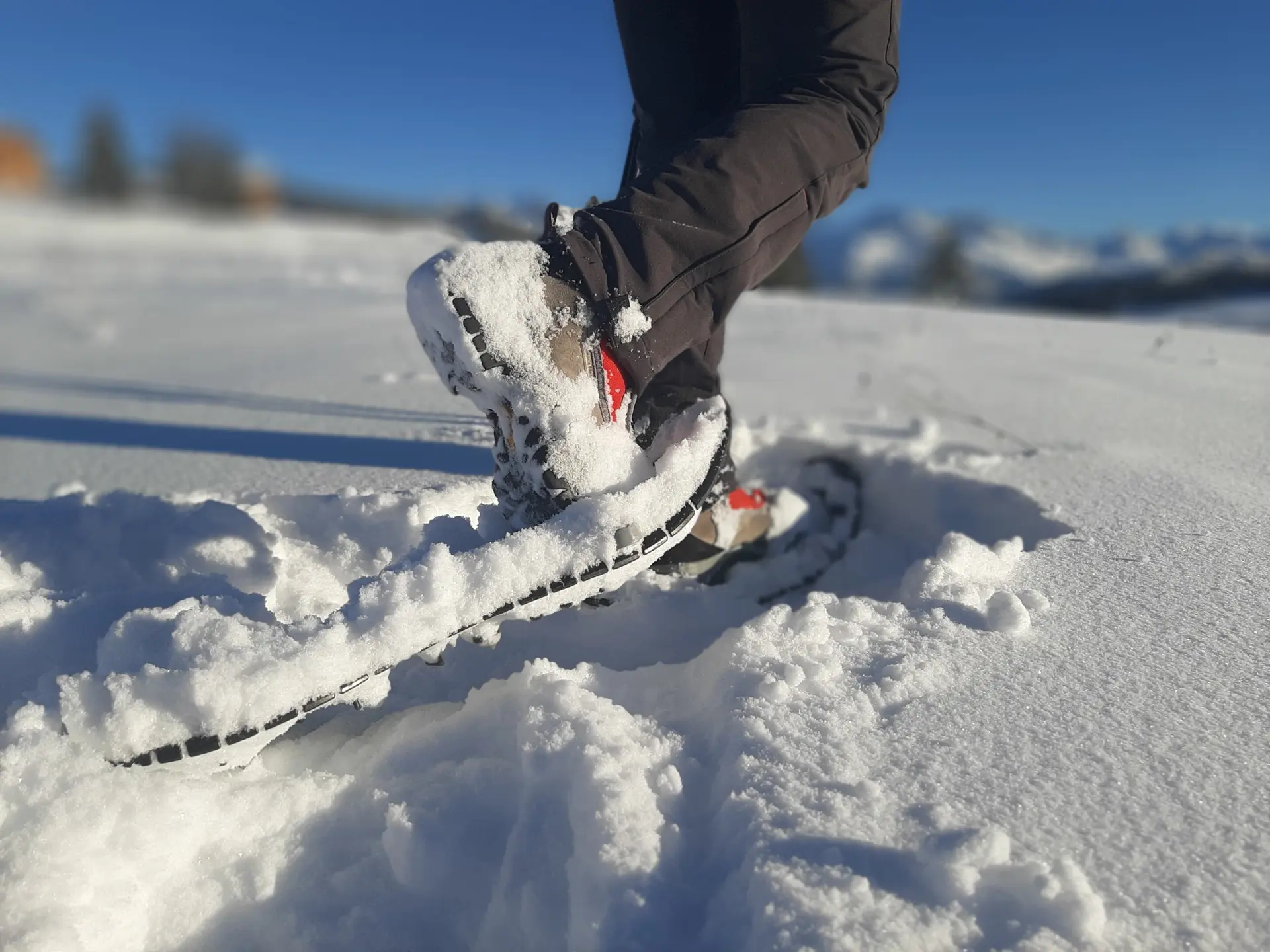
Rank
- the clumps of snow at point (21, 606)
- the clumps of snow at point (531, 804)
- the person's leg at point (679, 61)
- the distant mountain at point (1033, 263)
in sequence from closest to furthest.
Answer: the clumps of snow at point (531, 804), the clumps of snow at point (21, 606), the person's leg at point (679, 61), the distant mountain at point (1033, 263)

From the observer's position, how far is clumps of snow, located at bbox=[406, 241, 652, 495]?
0.78 metres

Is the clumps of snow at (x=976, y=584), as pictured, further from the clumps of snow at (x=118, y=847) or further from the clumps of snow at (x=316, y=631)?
the clumps of snow at (x=118, y=847)

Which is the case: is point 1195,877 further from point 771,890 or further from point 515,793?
point 515,793

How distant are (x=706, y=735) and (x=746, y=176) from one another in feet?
1.87

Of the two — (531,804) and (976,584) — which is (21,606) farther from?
(976,584)

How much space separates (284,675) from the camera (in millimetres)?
672

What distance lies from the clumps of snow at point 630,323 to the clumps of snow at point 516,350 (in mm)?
58

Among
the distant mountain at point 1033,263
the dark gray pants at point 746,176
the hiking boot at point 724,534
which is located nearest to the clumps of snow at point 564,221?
the dark gray pants at point 746,176

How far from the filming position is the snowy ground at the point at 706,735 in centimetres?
56

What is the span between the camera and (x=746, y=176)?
851mm

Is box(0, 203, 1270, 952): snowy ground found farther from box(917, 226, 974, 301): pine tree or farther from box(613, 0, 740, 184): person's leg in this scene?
box(917, 226, 974, 301): pine tree

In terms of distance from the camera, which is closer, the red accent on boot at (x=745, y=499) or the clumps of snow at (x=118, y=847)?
the clumps of snow at (x=118, y=847)

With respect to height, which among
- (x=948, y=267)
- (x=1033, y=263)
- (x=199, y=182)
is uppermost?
(x=199, y=182)

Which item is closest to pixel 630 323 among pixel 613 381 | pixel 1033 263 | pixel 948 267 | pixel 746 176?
pixel 613 381
